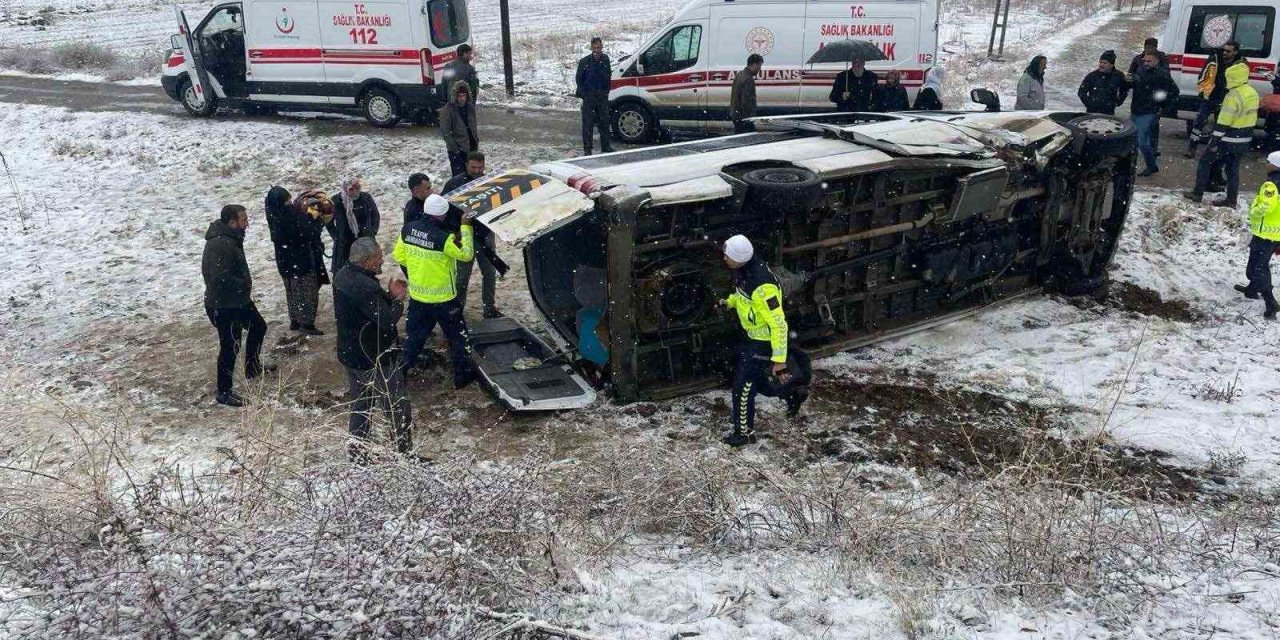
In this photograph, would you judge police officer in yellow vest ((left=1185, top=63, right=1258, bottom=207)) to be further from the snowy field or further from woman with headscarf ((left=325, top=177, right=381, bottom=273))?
woman with headscarf ((left=325, top=177, right=381, bottom=273))

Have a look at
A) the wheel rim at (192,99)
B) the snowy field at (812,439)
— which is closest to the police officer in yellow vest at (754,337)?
the snowy field at (812,439)

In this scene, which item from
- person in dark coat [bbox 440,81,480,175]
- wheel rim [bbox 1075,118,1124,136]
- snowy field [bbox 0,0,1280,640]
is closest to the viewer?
snowy field [bbox 0,0,1280,640]

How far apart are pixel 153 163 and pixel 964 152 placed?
11384mm

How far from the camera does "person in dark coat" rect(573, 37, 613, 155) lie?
12352mm

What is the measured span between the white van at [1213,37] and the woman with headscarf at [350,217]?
11457mm

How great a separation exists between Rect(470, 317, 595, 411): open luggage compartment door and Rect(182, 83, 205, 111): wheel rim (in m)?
9.76

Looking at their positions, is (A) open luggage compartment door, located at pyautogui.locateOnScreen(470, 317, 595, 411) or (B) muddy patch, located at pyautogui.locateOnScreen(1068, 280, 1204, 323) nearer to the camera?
(A) open luggage compartment door, located at pyautogui.locateOnScreen(470, 317, 595, 411)

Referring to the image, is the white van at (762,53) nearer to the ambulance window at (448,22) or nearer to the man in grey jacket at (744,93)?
the man in grey jacket at (744,93)

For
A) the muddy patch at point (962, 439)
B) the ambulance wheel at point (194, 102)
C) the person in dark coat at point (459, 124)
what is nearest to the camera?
the muddy patch at point (962, 439)

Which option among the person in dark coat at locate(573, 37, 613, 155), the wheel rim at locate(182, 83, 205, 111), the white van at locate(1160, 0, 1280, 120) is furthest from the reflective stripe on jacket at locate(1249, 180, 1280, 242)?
the wheel rim at locate(182, 83, 205, 111)

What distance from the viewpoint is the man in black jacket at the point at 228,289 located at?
672 cm

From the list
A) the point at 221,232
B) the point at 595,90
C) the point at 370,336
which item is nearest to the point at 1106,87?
the point at 595,90

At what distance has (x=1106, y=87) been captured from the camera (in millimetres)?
11695

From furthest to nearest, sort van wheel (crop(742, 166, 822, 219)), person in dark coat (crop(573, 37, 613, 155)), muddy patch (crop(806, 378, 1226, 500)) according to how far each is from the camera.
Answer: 1. person in dark coat (crop(573, 37, 613, 155))
2. van wheel (crop(742, 166, 822, 219))
3. muddy patch (crop(806, 378, 1226, 500))
